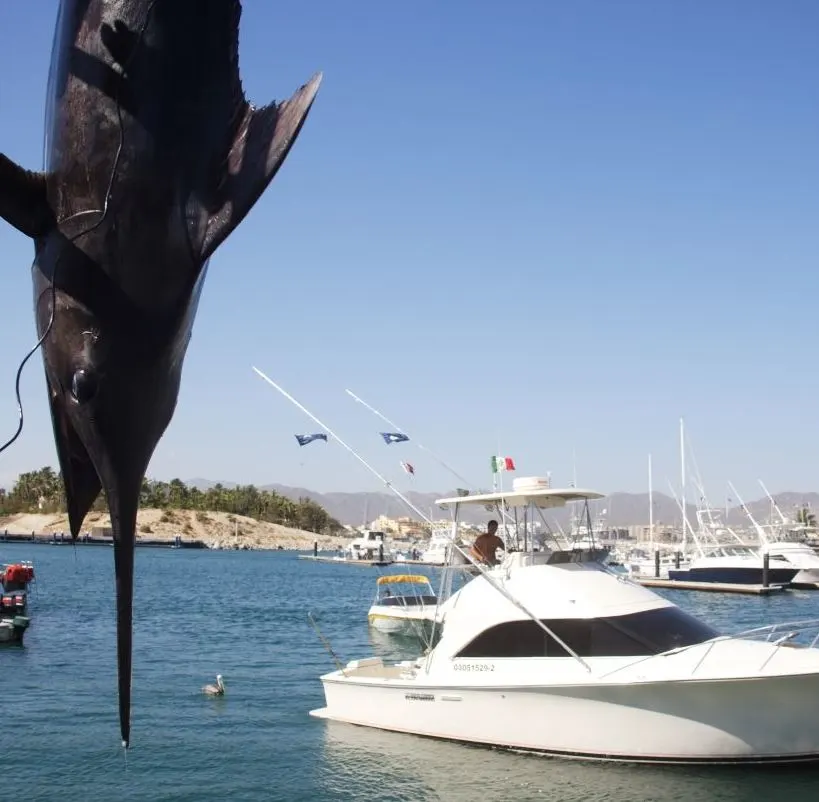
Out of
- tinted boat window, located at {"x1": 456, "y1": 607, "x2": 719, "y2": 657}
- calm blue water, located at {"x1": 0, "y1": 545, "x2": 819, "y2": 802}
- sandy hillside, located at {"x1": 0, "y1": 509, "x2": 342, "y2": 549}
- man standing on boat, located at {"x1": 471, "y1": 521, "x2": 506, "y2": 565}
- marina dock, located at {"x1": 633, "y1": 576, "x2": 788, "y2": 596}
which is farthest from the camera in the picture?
sandy hillside, located at {"x1": 0, "y1": 509, "x2": 342, "y2": 549}

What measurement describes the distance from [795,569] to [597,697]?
41561 millimetres

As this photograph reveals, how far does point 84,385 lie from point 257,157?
77cm

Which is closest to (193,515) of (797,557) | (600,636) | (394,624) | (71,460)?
(797,557)

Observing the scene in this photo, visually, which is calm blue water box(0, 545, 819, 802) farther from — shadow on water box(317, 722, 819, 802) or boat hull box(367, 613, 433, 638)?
boat hull box(367, 613, 433, 638)

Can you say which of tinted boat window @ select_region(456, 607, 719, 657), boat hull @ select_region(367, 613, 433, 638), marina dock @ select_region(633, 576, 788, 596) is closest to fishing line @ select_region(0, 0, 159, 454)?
tinted boat window @ select_region(456, 607, 719, 657)

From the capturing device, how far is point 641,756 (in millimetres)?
13039

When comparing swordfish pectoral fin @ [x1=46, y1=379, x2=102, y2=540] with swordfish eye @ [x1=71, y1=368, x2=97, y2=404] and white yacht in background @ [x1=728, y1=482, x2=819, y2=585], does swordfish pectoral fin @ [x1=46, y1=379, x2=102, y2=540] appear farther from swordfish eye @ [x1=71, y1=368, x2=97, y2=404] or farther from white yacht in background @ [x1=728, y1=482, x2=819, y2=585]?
white yacht in background @ [x1=728, y1=482, x2=819, y2=585]

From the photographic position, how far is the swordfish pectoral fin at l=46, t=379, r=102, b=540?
257 cm

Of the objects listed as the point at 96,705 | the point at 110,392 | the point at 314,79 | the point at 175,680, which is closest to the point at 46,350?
the point at 110,392

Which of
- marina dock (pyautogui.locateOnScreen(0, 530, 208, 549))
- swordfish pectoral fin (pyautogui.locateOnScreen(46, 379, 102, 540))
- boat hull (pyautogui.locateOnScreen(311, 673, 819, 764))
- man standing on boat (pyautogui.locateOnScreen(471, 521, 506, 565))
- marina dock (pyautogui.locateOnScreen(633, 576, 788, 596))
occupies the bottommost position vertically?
marina dock (pyautogui.locateOnScreen(0, 530, 208, 549))

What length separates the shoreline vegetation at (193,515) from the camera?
140375mm

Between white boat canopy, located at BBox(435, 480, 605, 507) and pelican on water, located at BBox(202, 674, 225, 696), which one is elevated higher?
white boat canopy, located at BBox(435, 480, 605, 507)

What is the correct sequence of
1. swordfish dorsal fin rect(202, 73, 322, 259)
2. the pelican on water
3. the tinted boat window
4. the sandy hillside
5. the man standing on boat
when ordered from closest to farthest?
1. swordfish dorsal fin rect(202, 73, 322, 259)
2. the tinted boat window
3. the man standing on boat
4. the pelican on water
5. the sandy hillside

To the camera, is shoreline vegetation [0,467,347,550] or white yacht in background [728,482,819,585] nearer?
white yacht in background [728,482,819,585]
